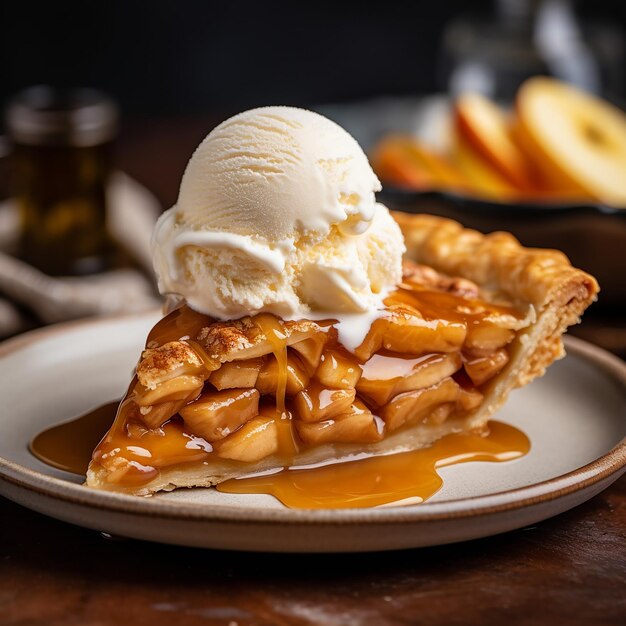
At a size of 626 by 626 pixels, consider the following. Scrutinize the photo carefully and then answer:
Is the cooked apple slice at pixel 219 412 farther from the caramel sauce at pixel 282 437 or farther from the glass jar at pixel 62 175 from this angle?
the glass jar at pixel 62 175

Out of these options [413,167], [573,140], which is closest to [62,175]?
[413,167]

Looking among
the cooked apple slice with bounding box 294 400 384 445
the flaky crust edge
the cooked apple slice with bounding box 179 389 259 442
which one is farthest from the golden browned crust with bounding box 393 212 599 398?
the cooked apple slice with bounding box 179 389 259 442

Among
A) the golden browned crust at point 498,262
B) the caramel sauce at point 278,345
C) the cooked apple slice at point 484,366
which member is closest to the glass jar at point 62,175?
the golden browned crust at point 498,262

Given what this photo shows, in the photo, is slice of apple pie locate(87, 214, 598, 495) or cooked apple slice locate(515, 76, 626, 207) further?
cooked apple slice locate(515, 76, 626, 207)

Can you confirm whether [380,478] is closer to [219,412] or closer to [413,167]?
[219,412]

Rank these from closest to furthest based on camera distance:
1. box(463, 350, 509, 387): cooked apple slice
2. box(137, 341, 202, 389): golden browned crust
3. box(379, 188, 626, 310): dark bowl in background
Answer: box(137, 341, 202, 389): golden browned crust < box(463, 350, 509, 387): cooked apple slice < box(379, 188, 626, 310): dark bowl in background

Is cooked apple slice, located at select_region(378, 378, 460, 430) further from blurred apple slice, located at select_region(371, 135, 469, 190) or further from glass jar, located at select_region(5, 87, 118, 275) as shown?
glass jar, located at select_region(5, 87, 118, 275)

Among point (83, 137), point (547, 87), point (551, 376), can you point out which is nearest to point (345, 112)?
point (547, 87)
